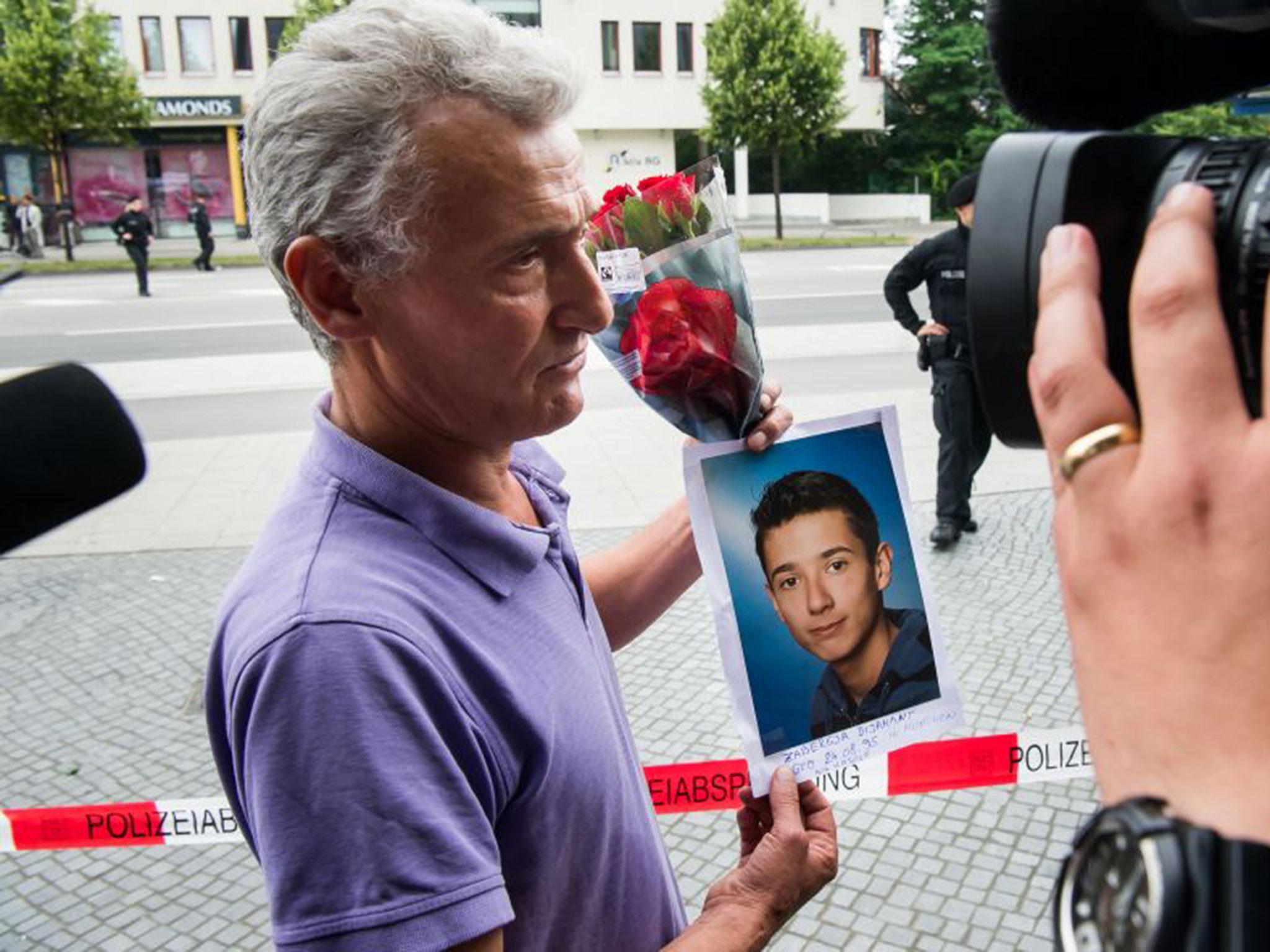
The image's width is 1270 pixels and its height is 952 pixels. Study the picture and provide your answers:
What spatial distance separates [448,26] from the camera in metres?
1.23

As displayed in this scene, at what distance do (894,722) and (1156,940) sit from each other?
944mm

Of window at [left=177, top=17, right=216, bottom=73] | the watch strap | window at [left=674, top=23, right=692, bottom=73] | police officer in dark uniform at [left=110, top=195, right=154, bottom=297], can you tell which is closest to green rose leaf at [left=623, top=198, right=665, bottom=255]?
the watch strap

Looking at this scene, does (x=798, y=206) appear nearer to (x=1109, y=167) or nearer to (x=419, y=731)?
Result: (x=419, y=731)

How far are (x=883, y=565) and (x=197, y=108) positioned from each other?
36347 millimetres

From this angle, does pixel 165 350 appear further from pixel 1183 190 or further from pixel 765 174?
pixel 765 174

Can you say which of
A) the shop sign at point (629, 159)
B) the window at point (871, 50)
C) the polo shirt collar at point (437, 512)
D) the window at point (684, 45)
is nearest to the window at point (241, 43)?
the shop sign at point (629, 159)

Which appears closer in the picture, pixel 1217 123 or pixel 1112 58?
pixel 1112 58

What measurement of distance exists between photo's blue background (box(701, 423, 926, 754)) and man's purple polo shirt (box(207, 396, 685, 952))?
192mm

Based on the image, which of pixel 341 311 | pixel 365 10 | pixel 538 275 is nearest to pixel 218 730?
pixel 341 311

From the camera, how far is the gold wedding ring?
0.58 meters

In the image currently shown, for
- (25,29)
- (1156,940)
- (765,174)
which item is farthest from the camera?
(765,174)

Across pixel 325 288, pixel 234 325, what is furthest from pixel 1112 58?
pixel 234 325

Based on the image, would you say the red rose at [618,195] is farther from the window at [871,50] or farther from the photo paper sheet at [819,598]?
the window at [871,50]

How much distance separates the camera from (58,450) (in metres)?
0.70
